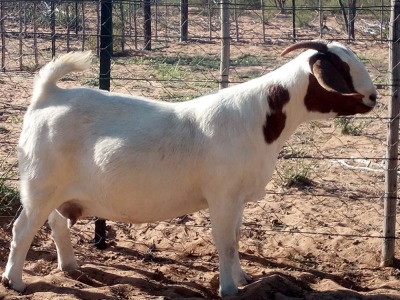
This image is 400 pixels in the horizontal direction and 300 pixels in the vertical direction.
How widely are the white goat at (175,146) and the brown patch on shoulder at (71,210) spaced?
3 centimetres

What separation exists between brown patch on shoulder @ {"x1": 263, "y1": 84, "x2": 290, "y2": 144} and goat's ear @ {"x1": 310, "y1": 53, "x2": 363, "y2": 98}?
31 centimetres

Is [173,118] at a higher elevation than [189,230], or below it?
higher

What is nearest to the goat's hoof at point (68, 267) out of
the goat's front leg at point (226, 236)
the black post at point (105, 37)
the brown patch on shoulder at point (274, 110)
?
the goat's front leg at point (226, 236)

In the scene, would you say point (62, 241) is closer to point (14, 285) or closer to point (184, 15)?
point (14, 285)

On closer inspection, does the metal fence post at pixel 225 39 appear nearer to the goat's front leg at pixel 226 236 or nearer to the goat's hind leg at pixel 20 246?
the goat's front leg at pixel 226 236

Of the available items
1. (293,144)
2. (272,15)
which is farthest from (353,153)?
(272,15)

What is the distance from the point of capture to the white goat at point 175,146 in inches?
226

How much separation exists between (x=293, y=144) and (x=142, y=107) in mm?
5187

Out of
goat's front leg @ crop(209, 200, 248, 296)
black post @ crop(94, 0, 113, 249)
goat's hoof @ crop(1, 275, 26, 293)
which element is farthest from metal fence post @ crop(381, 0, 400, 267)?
goat's hoof @ crop(1, 275, 26, 293)

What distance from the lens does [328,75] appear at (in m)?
5.58

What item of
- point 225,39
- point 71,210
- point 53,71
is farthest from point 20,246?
point 225,39

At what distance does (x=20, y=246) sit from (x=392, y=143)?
3.17 metres

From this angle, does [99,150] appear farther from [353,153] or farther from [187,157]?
[353,153]

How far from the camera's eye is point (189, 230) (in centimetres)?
762
